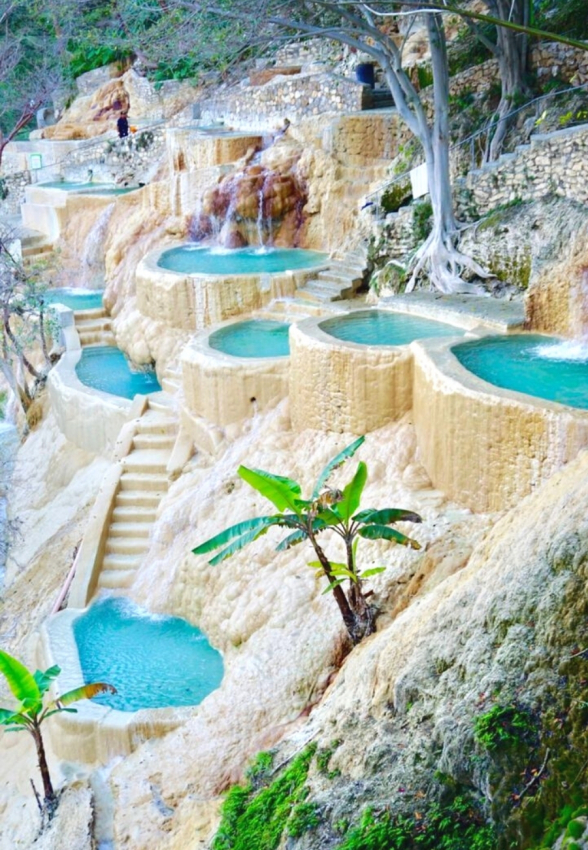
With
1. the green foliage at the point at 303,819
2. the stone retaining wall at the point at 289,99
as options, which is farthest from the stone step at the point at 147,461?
the stone retaining wall at the point at 289,99

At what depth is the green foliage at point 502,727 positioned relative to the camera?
562 centimetres

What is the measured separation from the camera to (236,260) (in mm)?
19562

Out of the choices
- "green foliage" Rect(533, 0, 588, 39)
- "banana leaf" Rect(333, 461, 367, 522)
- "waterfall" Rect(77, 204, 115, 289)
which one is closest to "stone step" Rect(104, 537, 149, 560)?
"banana leaf" Rect(333, 461, 367, 522)

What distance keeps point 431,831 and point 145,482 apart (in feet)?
31.4

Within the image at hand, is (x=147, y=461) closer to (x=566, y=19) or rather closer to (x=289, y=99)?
(x=566, y=19)

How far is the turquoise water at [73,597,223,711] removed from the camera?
443 inches

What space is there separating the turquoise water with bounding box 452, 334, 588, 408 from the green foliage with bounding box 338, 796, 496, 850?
5.43m

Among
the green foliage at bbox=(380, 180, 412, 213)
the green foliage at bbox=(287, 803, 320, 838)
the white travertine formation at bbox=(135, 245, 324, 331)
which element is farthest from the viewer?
the white travertine formation at bbox=(135, 245, 324, 331)

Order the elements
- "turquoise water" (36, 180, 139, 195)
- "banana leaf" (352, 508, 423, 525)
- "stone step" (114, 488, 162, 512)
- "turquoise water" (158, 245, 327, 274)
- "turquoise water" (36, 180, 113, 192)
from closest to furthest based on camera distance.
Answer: "banana leaf" (352, 508, 423, 525) → "stone step" (114, 488, 162, 512) → "turquoise water" (158, 245, 327, 274) → "turquoise water" (36, 180, 139, 195) → "turquoise water" (36, 180, 113, 192)

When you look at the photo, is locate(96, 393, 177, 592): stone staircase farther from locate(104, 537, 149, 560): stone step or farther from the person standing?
the person standing

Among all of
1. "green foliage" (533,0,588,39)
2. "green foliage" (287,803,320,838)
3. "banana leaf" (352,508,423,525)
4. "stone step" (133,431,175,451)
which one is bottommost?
"green foliage" (287,803,320,838)

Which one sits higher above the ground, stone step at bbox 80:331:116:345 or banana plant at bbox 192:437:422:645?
banana plant at bbox 192:437:422:645

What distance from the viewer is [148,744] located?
33.7 feet

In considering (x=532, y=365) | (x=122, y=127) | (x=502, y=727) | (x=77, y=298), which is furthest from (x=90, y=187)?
(x=502, y=727)
